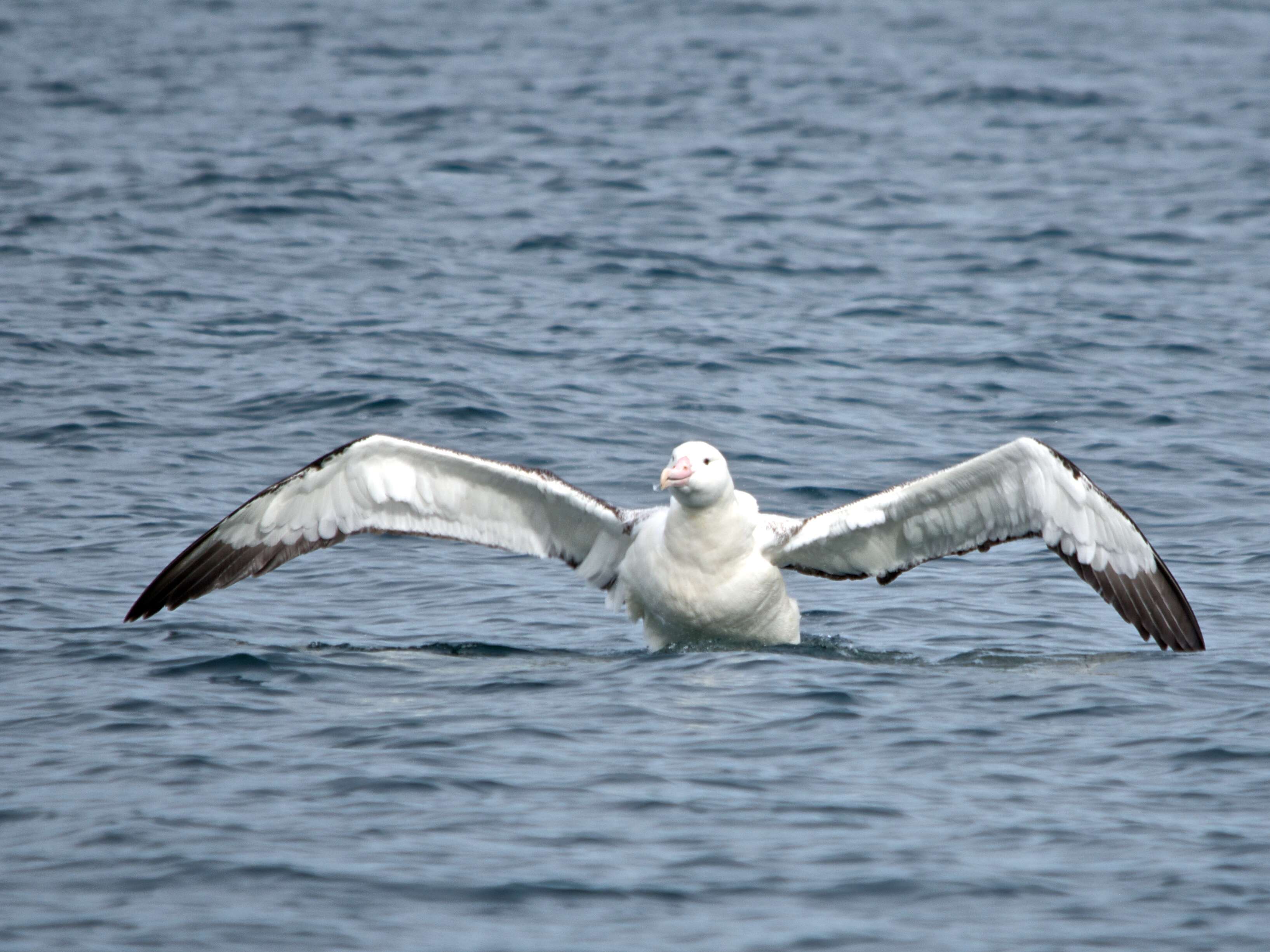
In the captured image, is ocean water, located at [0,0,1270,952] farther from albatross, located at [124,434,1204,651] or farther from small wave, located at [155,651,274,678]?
albatross, located at [124,434,1204,651]

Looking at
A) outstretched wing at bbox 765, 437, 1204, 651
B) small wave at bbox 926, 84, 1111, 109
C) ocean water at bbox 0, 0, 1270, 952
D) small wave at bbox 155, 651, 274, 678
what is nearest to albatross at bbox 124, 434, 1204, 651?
outstretched wing at bbox 765, 437, 1204, 651

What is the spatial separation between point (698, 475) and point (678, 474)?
0.18 m

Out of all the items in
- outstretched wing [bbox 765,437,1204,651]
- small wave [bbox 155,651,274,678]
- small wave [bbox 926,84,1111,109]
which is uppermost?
small wave [bbox 926,84,1111,109]

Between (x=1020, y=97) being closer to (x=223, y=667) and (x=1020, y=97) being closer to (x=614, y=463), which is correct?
(x=614, y=463)

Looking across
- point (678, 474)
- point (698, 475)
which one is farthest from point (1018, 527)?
A: point (678, 474)

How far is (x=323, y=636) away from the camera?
11234 mm

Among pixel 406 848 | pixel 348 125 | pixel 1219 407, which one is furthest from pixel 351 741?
pixel 348 125

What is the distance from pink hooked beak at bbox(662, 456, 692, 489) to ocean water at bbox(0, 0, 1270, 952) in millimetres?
1146

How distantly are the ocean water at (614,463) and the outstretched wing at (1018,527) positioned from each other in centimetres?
40

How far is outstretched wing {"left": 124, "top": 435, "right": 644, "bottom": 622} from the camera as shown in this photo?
1114 cm

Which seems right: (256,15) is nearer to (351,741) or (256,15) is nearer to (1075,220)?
(1075,220)

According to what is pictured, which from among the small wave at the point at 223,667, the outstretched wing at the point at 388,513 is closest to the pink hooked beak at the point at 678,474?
the outstretched wing at the point at 388,513

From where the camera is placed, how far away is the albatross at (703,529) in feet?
35.4

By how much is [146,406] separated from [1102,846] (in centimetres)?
1076
